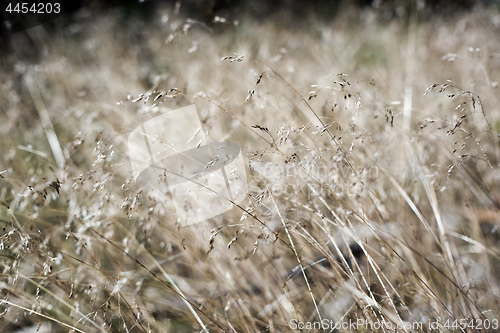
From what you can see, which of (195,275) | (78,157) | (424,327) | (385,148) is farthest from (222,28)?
(424,327)

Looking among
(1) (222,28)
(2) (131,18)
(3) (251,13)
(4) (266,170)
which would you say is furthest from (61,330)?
(2) (131,18)

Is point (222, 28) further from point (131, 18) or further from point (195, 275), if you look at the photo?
point (195, 275)

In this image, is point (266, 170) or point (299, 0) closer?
point (266, 170)

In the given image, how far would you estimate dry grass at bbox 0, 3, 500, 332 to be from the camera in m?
1.03

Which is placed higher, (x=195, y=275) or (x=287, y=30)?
(x=287, y=30)

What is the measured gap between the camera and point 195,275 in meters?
1.50

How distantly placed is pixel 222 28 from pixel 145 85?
2.23m

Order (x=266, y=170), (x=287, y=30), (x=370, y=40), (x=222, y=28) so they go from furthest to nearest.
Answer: (x=222, y=28) → (x=287, y=30) → (x=370, y=40) → (x=266, y=170)

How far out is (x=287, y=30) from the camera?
14.2 feet

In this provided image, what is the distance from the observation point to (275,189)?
1.13m

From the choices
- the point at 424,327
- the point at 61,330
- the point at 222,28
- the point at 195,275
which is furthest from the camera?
the point at 222,28

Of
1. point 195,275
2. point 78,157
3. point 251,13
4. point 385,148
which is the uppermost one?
point 251,13

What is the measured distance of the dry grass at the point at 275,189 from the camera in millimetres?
1030

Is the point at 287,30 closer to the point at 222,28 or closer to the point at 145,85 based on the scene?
the point at 222,28
